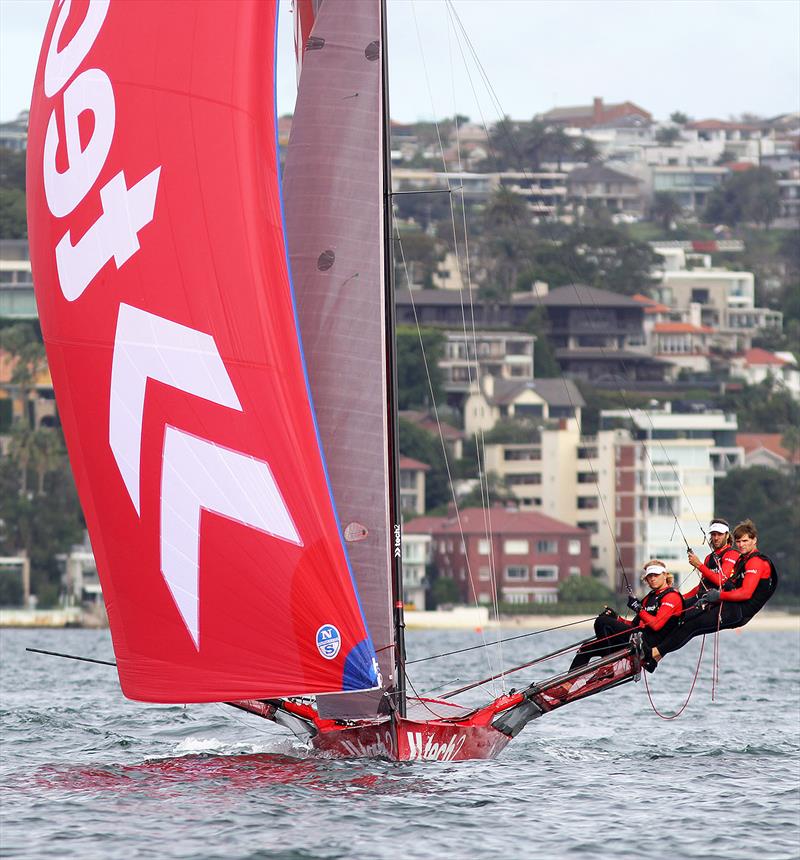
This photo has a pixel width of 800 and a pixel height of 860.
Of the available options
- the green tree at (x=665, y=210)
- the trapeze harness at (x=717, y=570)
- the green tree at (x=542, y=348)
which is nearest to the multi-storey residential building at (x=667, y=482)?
the green tree at (x=542, y=348)

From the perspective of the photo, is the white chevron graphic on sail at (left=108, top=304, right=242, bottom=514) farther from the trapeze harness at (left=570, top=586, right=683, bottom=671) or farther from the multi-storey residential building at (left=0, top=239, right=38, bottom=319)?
the multi-storey residential building at (left=0, top=239, right=38, bottom=319)

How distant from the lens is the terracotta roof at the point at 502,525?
76.3 metres

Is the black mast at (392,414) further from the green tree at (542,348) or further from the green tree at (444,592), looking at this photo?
the green tree at (542,348)

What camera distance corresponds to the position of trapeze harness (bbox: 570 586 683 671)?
13688 mm

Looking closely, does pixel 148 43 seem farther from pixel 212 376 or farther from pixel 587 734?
pixel 587 734

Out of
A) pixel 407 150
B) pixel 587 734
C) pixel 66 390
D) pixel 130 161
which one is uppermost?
pixel 407 150

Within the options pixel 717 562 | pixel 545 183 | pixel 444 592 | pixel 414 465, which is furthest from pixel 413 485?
pixel 545 183

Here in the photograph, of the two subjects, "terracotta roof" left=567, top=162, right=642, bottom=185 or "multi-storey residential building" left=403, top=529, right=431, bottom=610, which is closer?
"multi-storey residential building" left=403, top=529, right=431, bottom=610

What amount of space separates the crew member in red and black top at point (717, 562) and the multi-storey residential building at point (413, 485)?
226ft

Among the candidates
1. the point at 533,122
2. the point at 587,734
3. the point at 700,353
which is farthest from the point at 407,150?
the point at 587,734

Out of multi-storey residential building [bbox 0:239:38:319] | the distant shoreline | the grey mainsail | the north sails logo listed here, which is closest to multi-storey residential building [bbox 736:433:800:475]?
the distant shoreline

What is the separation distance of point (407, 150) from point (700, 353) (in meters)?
77.3

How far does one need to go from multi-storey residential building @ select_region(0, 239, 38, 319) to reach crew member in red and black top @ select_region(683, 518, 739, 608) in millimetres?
85756

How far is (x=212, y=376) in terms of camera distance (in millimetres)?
A: 12195
